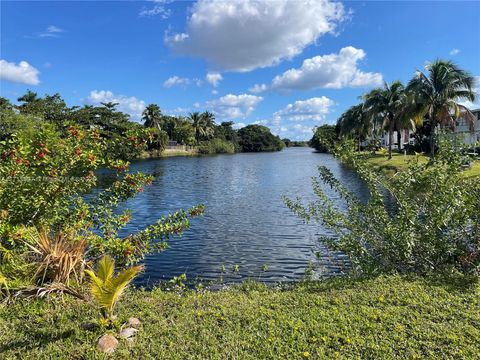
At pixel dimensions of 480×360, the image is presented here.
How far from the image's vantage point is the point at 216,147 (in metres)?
108

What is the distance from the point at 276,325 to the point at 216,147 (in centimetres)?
10361

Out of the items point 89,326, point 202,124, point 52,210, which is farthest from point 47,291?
point 202,124

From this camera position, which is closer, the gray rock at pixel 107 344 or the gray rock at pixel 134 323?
the gray rock at pixel 107 344

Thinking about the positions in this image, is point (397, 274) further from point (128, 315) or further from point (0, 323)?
point (0, 323)

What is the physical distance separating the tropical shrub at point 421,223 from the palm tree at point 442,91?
26.6 meters

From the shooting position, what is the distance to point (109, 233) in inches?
293

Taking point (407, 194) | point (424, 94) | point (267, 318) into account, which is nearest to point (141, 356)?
point (267, 318)

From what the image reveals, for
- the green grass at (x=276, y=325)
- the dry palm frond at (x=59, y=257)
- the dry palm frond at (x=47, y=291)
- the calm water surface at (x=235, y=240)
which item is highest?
the dry palm frond at (x=59, y=257)

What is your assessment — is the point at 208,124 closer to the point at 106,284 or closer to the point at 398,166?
the point at 398,166

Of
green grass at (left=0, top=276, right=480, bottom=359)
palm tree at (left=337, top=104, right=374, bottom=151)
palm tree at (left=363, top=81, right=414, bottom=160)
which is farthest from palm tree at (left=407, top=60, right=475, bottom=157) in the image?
green grass at (left=0, top=276, right=480, bottom=359)

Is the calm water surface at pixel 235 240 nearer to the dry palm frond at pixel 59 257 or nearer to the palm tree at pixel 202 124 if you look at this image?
the dry palm frond at pixel 59 257

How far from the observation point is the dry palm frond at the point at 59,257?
6.17 meters

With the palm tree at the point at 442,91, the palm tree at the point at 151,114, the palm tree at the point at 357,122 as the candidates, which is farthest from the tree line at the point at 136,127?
the palm tree at the point at 357,122

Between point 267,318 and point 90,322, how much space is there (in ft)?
7.81
